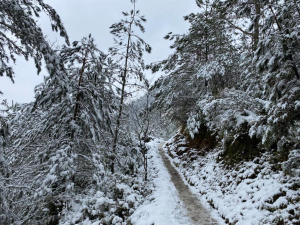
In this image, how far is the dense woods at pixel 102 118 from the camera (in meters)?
4.37

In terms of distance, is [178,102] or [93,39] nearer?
[93,39]

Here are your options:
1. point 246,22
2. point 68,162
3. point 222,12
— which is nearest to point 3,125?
point 68,162

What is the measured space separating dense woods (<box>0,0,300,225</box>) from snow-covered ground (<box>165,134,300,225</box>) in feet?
0.78

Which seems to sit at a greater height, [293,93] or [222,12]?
[222,12]

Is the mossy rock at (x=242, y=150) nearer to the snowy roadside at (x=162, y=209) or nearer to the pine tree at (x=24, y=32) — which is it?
the snowy roadside at (x=162, y=209)

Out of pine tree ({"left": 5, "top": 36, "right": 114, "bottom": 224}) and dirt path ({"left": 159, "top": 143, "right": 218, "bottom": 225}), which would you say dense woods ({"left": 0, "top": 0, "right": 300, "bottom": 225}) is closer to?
pine tree ({"left": 5, "top": 36, "right": 114, "bottom": 224})

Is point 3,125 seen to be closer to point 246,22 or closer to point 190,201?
point 190,201

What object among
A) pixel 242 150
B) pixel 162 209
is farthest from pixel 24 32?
pixel 242 150

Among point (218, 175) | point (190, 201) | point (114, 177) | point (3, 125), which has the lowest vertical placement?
point (190, 201)

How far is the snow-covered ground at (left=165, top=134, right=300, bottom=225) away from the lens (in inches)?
190

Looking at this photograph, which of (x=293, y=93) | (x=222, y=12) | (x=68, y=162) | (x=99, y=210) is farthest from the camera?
(x=222, y=12)

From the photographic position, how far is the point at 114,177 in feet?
28.3

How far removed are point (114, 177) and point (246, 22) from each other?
11285mm

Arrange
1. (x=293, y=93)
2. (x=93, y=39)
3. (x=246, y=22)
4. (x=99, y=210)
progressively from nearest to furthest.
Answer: (x=293, y=93)
(x=99, y=210)
(x=93, y=39)
(x=246, y=22)
